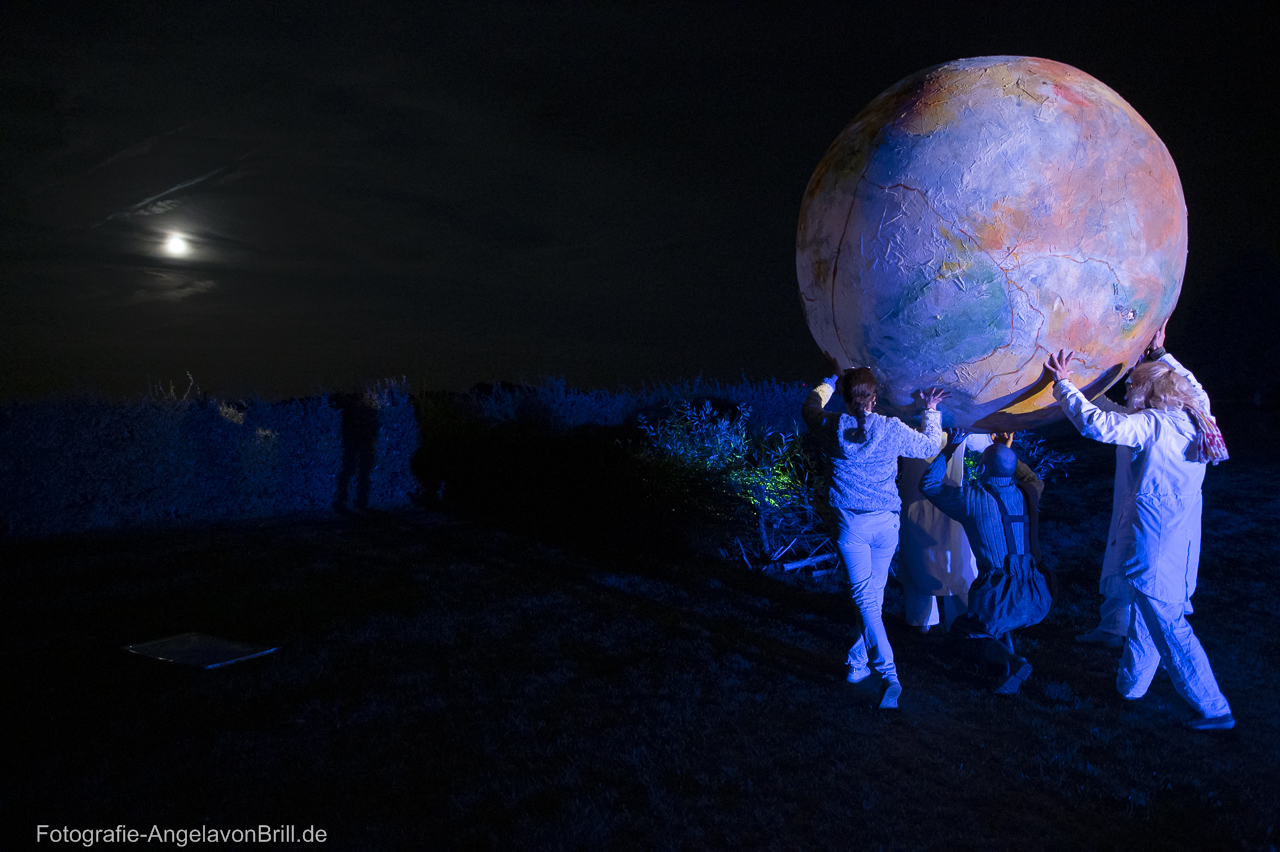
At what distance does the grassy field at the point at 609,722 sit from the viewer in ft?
10.7

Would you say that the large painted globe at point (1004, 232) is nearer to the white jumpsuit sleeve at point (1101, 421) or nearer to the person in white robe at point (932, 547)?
the white jumpsuit sleeve at point (1101, 421)

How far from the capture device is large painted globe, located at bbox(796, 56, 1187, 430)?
3.46 metres

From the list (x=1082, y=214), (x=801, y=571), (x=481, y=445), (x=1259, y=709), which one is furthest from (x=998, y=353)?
(x=481, y=445)

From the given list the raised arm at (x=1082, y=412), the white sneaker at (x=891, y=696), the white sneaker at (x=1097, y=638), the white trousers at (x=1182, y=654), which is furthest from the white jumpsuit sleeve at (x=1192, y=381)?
the white sneaker at (x=891, y=696)

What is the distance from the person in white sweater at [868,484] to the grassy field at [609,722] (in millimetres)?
458

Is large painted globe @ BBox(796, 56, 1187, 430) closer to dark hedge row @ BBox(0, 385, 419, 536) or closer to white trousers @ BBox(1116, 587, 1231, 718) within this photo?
white trousers @ BBox(1116, 587, 1231, 718)

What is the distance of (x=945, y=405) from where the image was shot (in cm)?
401

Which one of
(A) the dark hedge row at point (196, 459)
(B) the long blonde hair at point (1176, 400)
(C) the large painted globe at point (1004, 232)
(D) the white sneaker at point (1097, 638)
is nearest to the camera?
(C) the large painted globe at point (1004, 232)

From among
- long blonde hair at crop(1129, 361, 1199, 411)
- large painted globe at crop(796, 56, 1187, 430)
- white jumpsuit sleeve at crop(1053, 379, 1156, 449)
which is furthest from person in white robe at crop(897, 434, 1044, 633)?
large painted globe at crop(796, 56, 1187, 430)

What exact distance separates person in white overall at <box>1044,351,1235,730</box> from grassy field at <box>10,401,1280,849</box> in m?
0.32

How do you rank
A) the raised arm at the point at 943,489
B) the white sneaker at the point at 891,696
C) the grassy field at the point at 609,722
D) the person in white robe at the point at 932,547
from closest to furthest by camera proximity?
the grassy field at the point at 609,722, the white sneaker at the point at 891,696, the raised arm at the point at 943,489, the person in white robe at the point at 932,547

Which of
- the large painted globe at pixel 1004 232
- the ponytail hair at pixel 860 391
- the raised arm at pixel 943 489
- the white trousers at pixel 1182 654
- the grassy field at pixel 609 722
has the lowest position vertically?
the grassy field at pixel 609 722

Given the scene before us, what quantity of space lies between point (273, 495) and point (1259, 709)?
40.5ft

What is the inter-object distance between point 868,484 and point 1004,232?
60.5 inches
